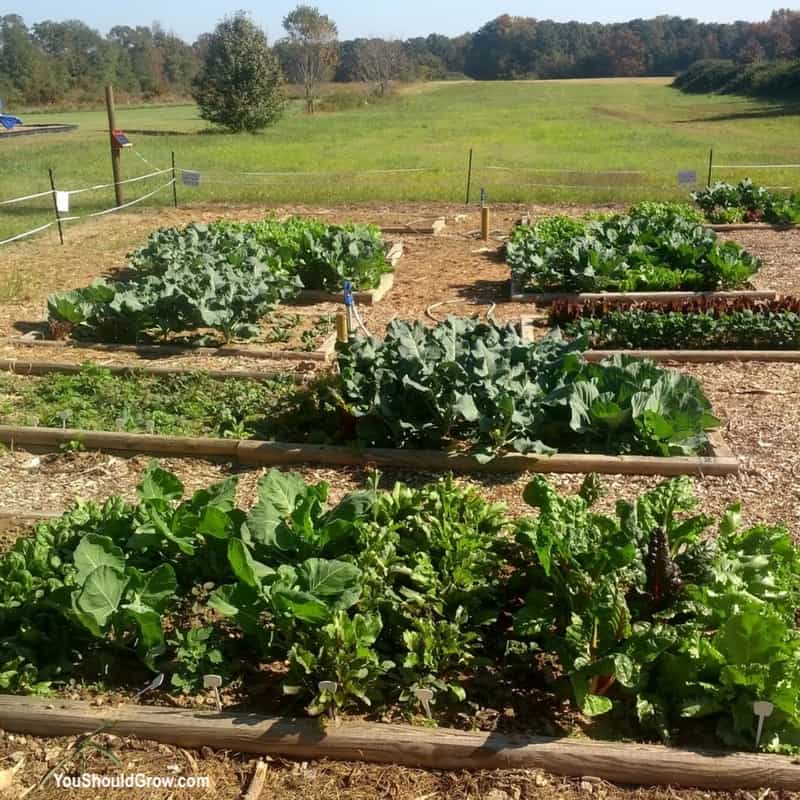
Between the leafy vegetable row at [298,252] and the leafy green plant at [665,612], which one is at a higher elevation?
the leafy vegetable row at [298,252]

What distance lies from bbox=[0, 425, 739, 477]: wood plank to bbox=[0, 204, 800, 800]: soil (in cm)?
8

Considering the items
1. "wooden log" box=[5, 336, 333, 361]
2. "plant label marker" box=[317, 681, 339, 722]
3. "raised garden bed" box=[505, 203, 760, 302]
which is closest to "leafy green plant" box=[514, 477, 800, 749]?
"plant label marker" box=[317, 681, 339, 722]

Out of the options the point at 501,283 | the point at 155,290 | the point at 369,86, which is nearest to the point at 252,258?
the point at 155,290

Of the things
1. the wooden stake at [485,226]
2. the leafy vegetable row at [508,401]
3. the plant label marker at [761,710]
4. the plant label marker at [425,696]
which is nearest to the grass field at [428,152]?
the wooden stake at [485,226]

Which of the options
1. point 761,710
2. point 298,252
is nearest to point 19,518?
point 761,710

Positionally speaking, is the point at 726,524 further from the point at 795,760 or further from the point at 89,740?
the point at 89,740

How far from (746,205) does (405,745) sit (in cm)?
1399

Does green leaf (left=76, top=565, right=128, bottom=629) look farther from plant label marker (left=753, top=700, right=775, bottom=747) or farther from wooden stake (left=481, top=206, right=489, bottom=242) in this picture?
wooden stake (left=481, top=206, right=489, bottom=242)

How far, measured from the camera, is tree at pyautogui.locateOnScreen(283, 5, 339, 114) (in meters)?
62.4

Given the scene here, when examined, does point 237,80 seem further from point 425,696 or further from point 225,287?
point 425,696

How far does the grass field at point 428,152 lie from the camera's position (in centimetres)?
1858

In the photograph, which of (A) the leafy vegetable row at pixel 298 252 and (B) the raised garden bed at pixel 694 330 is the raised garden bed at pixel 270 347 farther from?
(B) the raised garden bed at pixel 694 330

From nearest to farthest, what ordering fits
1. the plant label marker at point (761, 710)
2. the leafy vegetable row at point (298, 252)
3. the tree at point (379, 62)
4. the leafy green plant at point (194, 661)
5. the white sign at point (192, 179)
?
the plant label marker at point (761, 710) → the leafy green plant at point (194, 661) → the leafy vegetable row at point (298, 252) → the white sign at point (192, 179) → the tree at point (379, 62)

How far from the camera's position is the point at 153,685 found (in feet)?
11.5
